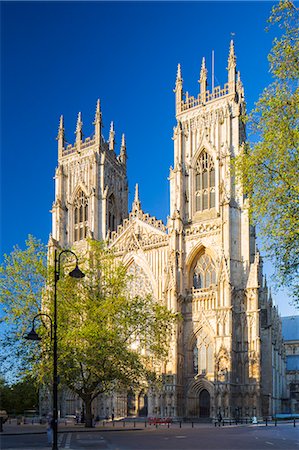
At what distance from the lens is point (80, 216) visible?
60969mm

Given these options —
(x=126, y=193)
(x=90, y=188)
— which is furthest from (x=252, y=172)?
(x=126, y=193)

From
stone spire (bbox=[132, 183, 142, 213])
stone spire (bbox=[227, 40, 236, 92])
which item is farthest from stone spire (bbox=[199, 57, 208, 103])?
stone spire (bbox=[132, 183, 142, 213])

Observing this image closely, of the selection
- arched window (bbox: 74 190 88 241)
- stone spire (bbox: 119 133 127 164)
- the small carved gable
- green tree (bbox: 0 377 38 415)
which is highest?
stone spire (bbox: 119 133 127 164)

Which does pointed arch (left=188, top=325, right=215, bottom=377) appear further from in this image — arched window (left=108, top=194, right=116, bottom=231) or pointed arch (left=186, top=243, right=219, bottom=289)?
arched window (left=108, top=194, right=116, bottom=231)

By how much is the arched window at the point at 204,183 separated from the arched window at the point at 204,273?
15.7 feet

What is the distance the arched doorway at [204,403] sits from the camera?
47.8 meters

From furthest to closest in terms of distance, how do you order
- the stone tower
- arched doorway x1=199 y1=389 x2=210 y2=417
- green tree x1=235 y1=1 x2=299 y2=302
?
the stone tower < arched doorway x1=199 y1=389 x2=210 y2=417 < green tree x1=235 y1=1 x2=299 y2=302

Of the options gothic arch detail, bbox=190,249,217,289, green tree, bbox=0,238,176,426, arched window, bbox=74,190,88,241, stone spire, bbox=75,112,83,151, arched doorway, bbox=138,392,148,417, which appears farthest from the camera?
stone spire, bbox=75,112,83,151

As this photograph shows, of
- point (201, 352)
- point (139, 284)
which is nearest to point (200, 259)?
point (139, 284)

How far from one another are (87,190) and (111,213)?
3.56 m

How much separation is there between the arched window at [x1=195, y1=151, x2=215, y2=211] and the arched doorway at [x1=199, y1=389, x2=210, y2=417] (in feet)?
52.9

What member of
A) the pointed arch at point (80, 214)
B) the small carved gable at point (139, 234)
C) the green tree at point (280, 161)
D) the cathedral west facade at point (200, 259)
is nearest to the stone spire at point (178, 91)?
the cathedral west facade at point (200, 259)

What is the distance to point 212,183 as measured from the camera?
52906 millimetres

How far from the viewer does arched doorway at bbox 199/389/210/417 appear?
47.8 m
